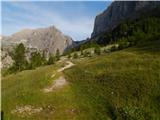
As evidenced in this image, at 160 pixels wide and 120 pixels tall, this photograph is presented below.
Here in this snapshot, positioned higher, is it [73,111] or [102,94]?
[102,94]

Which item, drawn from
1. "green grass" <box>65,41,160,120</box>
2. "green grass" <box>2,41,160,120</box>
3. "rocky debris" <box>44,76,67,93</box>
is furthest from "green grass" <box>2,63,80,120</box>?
"green grass" <box>65,41,160,120</box>

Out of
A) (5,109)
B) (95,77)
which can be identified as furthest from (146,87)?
(5,109)

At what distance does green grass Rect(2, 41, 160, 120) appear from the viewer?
159ft

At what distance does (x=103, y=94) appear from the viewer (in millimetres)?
56031

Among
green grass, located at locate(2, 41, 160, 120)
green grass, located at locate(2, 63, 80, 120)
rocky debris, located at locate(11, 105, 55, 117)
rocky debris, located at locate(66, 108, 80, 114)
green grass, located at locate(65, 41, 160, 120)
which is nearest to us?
green grass, located at locate(65, 41, 160, 120)

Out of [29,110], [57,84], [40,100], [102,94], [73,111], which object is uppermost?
[57,84]

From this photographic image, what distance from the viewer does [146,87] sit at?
176 feet

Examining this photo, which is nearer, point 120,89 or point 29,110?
point 29,110

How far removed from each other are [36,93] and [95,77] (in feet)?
44.3

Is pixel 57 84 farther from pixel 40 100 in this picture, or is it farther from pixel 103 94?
pixel 103 94

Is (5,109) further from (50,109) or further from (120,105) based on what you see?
(120,105)

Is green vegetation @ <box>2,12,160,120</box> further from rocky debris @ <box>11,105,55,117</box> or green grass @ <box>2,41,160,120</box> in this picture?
rocky debris @ <box>11,105,55,117</box>

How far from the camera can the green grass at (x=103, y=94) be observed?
159 feet

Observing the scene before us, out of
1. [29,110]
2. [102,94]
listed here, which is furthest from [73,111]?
[29,110]
